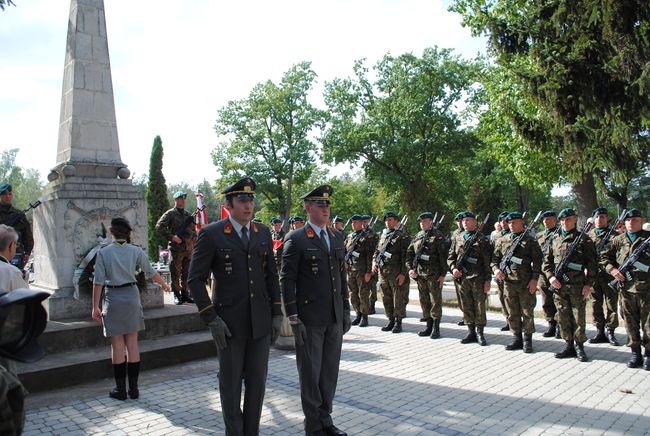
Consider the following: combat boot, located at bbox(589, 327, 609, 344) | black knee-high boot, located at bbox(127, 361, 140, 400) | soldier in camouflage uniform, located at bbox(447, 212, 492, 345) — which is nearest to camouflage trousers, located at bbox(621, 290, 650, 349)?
combat boot, located at bbox(589, 327, 609, 344)

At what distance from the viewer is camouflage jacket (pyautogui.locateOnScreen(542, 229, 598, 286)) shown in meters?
6.93

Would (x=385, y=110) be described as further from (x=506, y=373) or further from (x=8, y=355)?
(x=8, y=355)

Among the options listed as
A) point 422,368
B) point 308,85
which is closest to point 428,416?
point 422,368

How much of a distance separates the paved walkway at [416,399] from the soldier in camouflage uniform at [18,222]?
2.69 metres

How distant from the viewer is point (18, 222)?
7348 mm

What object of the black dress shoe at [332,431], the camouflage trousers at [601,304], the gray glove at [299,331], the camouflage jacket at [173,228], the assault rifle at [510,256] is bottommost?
the black dress shoe at [332,431]

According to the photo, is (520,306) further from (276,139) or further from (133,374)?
A: (276,139)

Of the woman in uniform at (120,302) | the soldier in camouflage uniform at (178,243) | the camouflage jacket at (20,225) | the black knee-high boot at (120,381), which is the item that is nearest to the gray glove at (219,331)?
the woman in uniform at (120,302)

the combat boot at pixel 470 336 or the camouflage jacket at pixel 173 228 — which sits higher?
the camouflage jacket at pixel 173 228

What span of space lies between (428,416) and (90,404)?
3.31 metres

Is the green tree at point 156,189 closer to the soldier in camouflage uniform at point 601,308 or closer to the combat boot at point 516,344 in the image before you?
the combat boot at point 516,344

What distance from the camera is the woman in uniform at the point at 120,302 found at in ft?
16.7

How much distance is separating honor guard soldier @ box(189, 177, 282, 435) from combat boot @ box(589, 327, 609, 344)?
6075 mm

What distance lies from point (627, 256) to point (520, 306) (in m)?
1.62
